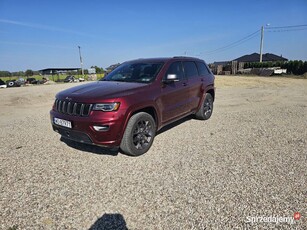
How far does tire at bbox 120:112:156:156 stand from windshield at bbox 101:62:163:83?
839mm

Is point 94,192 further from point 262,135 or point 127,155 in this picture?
point 262,135

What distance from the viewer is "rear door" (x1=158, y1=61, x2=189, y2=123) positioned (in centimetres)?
439

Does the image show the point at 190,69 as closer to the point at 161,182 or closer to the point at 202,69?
the point at 202,69

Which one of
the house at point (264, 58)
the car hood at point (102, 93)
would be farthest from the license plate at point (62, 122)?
the house at point (264, 58)

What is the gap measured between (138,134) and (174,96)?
4.24ft

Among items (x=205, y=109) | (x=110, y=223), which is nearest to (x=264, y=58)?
(x=205, y=109)

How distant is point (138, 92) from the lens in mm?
3785

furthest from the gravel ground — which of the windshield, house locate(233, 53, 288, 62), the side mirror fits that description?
house locate(233, 53, 288, 62)

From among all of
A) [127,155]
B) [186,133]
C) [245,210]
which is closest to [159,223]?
[245,210]

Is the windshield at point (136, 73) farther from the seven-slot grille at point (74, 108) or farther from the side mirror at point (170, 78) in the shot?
the seven-slot grille at point (74, 108)

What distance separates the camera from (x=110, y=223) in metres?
2.33

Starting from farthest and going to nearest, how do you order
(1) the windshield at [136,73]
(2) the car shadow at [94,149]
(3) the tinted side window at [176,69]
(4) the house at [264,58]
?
(4) the house at [264,58], (3) the tinted side window at [176,69], (1) the windshield at [136,73], (2) the car shadow at [94,149]

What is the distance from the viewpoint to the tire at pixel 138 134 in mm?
3686

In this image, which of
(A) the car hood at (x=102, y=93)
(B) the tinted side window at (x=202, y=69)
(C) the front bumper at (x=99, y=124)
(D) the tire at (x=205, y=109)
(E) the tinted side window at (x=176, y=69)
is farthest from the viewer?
(D) the tire at (x=205, y=109)
